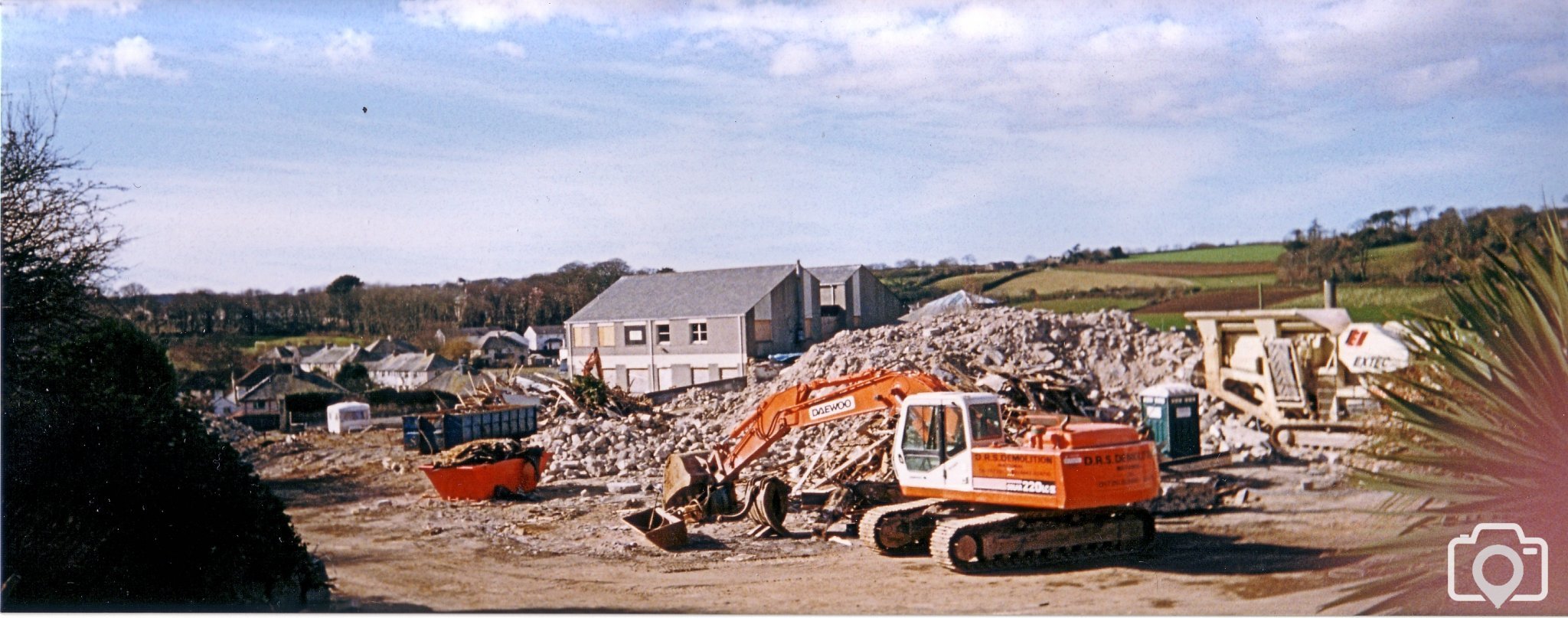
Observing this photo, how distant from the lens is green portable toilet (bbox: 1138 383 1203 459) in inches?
716

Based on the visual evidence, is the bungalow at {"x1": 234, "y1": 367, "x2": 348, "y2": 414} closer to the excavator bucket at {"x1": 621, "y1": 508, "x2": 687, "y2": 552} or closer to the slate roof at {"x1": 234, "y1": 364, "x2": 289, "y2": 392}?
the slate roof at {"x1": 234, "y1": 364, "x2": 289, "y2": 392}

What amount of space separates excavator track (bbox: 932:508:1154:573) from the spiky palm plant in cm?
575

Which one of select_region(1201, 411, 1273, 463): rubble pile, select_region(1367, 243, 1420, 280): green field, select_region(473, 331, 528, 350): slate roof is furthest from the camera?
select_region(473, 331, 528, 350): slate roof

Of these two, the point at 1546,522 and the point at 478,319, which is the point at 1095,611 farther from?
the point at 478,319

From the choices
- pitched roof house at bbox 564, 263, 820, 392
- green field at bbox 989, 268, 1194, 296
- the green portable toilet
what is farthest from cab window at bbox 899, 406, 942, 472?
pitched roof house at bbox 564, 263, 820, 392

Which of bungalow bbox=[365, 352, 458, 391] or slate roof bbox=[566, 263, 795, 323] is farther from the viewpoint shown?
bungalow bbox=[365, 352, 458, 391]

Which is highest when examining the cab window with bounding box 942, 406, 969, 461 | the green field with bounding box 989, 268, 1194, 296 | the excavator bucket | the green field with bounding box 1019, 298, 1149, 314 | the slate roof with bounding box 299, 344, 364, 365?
the green field with bounding box 989, 268, 1194, 296

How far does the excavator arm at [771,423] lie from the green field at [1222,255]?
1069 centimetres

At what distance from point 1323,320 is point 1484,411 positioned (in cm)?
1328

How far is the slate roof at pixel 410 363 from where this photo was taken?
116 ft

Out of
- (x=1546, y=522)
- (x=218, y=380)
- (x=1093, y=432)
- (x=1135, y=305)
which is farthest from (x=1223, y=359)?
(x=218, y=380)

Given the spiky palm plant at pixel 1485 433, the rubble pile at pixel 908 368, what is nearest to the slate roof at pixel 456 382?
the rubble pile at pixel 908 368

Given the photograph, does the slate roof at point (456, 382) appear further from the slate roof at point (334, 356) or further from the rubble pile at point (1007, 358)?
the rubble pile at point (1007, 358)

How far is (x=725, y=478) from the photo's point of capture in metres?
16.0
